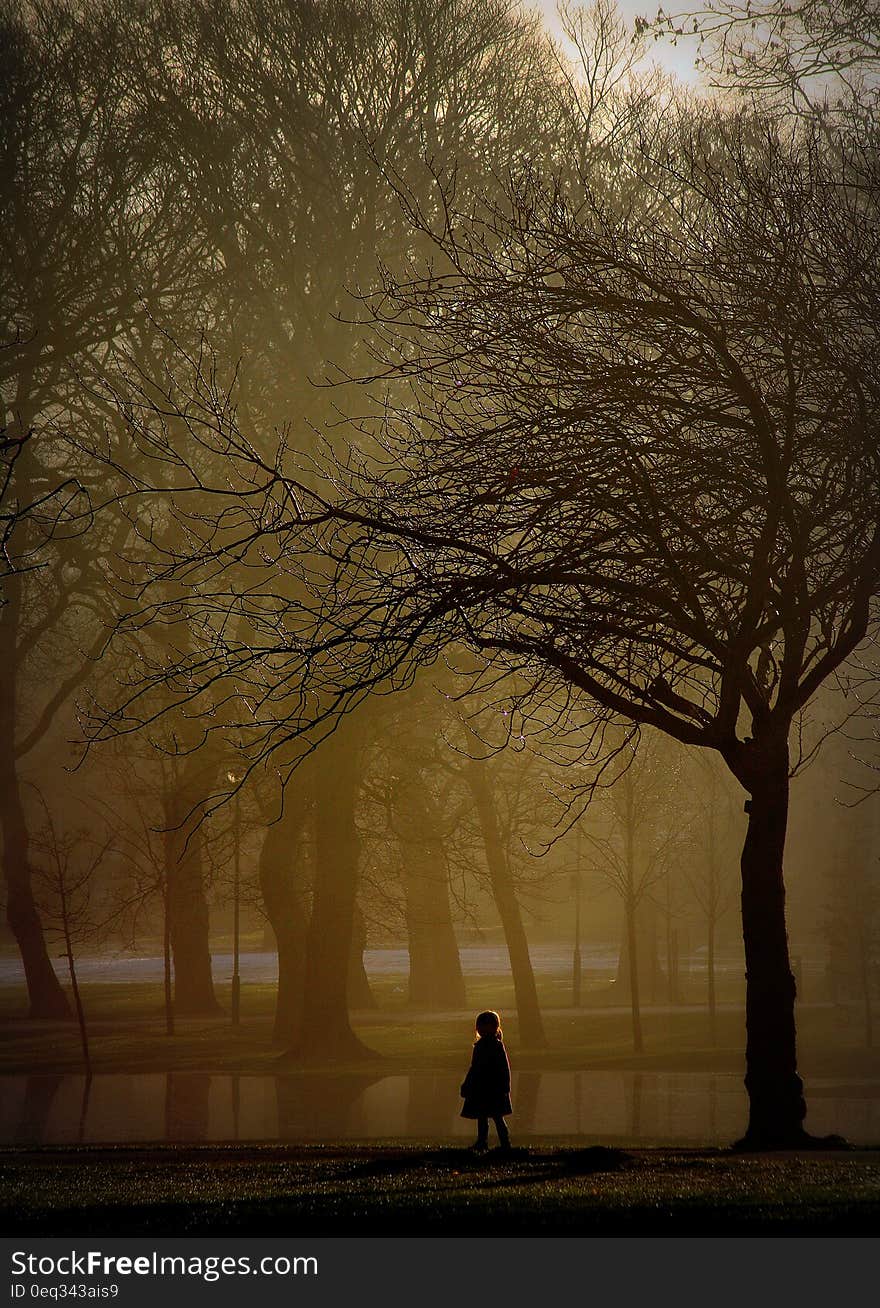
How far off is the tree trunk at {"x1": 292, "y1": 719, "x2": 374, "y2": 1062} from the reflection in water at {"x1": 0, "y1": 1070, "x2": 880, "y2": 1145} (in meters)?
1.58

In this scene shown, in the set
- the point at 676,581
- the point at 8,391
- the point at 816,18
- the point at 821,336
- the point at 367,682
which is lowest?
the point at 367,682

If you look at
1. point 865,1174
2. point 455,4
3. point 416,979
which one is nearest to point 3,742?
point 416,979

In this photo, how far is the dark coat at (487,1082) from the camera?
1130 cm

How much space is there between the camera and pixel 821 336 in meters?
9.82

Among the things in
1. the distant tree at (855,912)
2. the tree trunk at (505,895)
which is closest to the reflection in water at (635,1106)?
the tree trunk at (505,895)

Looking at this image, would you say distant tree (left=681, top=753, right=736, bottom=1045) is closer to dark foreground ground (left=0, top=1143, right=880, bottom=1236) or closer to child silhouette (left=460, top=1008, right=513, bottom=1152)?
child silhouette (left=460, top=1008, right=513, bottom=1152)

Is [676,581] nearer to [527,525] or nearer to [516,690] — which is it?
[527,525]

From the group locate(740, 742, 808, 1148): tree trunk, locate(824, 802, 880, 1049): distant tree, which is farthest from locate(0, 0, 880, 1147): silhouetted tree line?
locate(824, 802, 880, 1049): distant tree

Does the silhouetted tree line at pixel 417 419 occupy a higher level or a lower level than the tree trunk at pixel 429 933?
higher

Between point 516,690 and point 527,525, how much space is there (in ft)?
50.2

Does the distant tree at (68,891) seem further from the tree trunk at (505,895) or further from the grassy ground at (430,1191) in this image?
the grassy ground at (430,1191)

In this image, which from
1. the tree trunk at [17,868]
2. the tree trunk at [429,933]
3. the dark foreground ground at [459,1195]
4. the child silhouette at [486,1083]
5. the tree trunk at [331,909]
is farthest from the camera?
the tree trunk at [17,868]

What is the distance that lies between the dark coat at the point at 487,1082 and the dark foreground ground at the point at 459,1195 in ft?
1.50

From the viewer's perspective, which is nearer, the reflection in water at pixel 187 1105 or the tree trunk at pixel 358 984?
the reflection in water at pixel 187 1105
